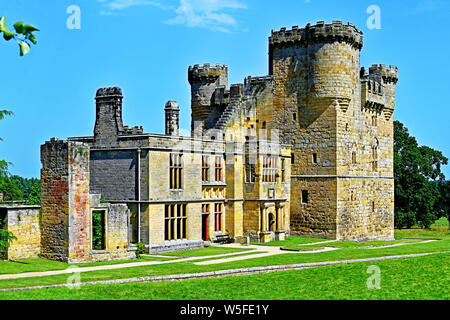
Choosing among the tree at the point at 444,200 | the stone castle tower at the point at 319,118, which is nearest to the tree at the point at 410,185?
the tree at the point at 444,200

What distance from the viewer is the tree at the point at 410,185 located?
7038 centimetres

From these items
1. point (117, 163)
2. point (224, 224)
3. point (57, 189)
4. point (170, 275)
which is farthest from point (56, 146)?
point (224, 224)

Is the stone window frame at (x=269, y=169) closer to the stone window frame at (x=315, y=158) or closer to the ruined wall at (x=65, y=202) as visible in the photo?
the stone window frame at (x=315, y=158)

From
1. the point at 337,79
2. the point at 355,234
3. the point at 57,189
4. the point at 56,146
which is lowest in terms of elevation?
the point at 355,234

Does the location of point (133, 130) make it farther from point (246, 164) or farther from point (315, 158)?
point (315, 158)

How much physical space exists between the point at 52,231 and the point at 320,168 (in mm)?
21035

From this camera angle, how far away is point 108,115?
122 feet

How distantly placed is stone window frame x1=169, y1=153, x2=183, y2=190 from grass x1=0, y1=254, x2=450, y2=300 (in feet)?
43.0

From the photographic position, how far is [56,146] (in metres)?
30.1

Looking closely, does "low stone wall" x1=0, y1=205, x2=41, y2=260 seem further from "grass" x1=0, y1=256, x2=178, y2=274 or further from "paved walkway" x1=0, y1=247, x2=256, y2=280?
"paved walkway" x1=0, y1=247, x2=256, y2=280

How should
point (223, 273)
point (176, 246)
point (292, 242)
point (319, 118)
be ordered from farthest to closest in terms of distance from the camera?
point (319, 118) → point (292, 242) → point (176, 246) → point (223, 273)

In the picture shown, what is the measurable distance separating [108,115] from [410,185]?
44.5m

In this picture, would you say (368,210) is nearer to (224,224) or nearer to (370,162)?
(370,162)

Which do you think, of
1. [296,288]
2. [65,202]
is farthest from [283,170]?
[296,288]
